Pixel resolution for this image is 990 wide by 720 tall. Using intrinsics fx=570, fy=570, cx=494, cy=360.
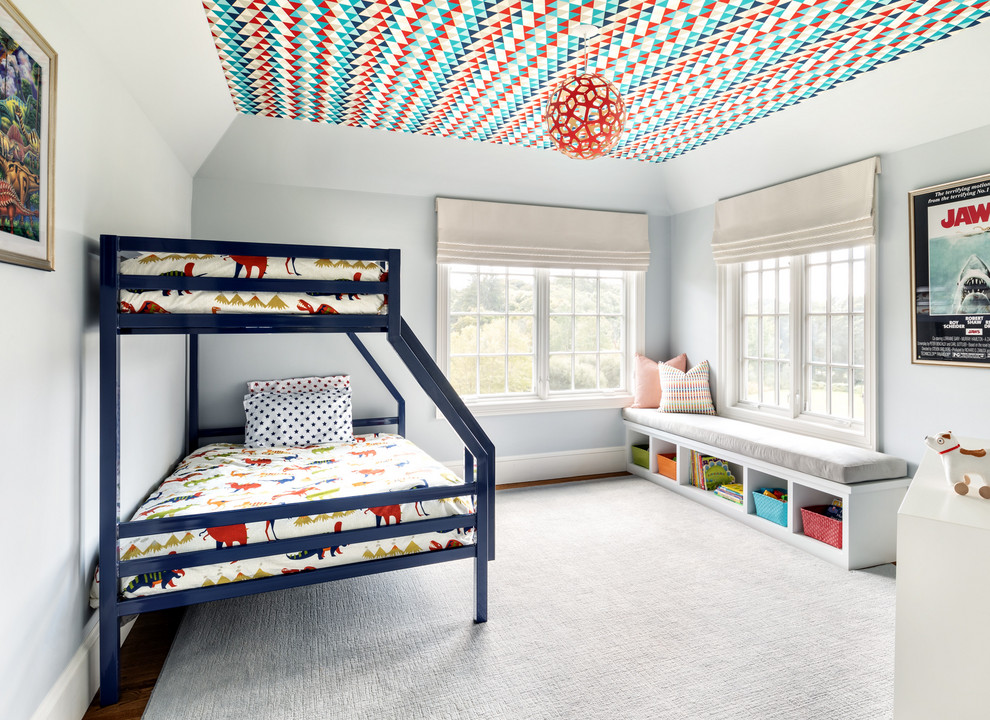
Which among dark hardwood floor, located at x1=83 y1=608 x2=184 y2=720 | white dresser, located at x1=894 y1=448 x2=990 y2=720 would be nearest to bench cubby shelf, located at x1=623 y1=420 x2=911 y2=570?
white dresser, located at x1=894 y1=448 x2=990 y2=720

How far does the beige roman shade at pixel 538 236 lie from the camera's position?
A: 4.24 metres

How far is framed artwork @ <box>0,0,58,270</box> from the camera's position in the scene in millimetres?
1359

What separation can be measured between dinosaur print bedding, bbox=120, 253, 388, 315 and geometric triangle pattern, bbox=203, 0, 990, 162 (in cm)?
111

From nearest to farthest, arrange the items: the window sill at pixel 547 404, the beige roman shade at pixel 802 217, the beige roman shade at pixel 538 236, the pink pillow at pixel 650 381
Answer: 1. the beige roman shade at pixel 802 217
2. the beige roman shade at pixel 538 236
3. the window sill at pixel 547 404
4. the pink pillow at pixel 650 381

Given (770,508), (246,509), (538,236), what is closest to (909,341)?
(770,508)

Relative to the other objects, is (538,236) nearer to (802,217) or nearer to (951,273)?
(802,217)

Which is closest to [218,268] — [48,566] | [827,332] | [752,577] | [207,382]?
[48,566]

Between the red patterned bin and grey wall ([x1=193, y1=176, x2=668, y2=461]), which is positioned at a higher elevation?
grey wall ([x1=193, y1=176, x2=668, y2=461])

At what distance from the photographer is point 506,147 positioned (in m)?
4.14

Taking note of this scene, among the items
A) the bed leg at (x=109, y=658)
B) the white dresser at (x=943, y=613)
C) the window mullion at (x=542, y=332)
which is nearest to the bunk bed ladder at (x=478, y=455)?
the bed leg at (x=109, y=658)

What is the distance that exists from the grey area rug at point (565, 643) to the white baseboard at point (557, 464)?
1.26 meters

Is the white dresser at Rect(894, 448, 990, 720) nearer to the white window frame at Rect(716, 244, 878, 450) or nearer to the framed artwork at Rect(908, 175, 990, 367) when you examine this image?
the framed artwork at Rect(908, 175, 990, 367)

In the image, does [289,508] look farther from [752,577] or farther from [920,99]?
[920,99]

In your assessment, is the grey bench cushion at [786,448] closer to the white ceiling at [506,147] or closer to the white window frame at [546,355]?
the white window frame at [546,355]
